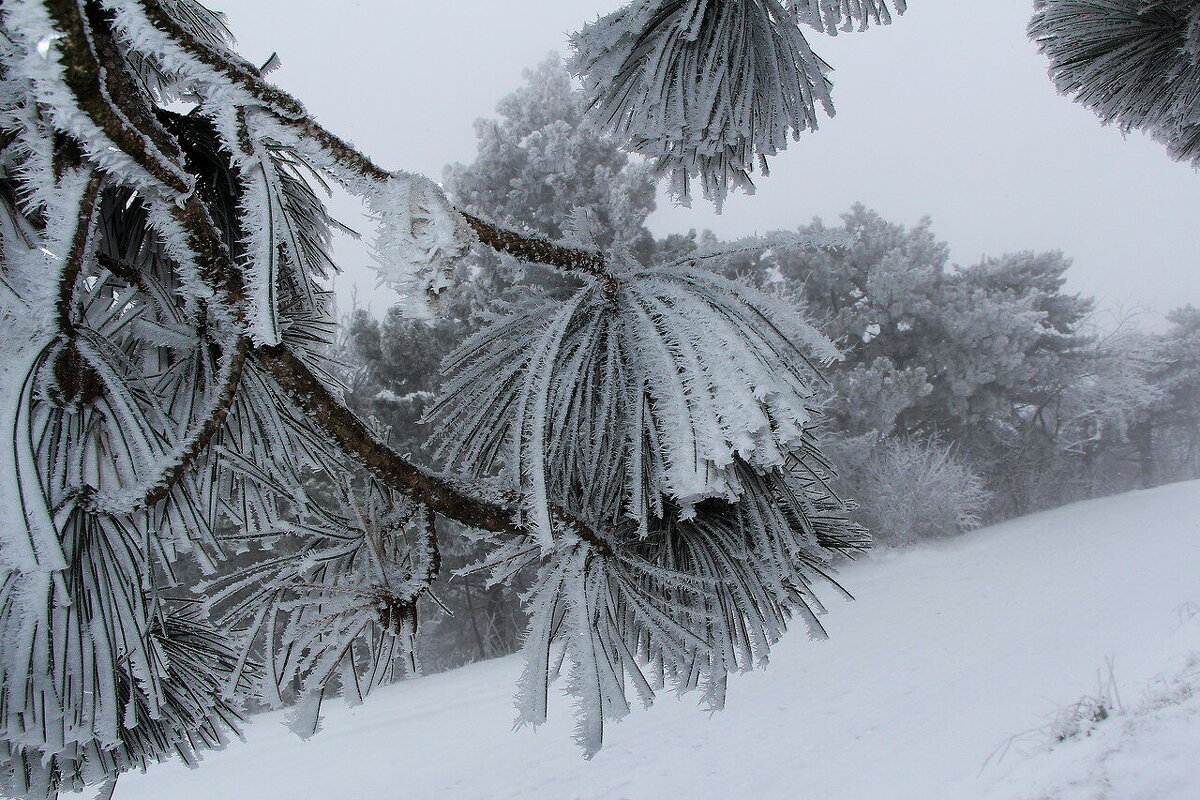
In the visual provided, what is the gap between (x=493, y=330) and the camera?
0.88 metres

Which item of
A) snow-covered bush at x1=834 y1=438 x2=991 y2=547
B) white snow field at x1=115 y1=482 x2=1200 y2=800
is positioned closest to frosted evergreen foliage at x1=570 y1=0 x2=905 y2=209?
white snow field at x1=115 y1=482 x2=1200 y2=800

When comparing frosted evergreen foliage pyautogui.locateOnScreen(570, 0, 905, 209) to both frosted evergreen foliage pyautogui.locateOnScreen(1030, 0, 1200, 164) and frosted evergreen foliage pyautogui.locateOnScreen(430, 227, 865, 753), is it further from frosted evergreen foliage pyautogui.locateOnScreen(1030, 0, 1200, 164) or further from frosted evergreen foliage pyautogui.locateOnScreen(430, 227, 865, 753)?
frosted evergreen foliage pyautogui.locateOnScreen(1030, 0, 1200, 164)

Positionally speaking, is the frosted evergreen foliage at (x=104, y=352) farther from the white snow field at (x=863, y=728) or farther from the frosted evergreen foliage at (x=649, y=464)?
the white snow field at (x=863, y=728)

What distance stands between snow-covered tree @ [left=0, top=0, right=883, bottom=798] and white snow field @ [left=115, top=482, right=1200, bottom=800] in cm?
281

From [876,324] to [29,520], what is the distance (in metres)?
13.1

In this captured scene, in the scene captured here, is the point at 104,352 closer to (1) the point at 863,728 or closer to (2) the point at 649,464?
(2) the point at 649,464

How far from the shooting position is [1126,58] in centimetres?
159

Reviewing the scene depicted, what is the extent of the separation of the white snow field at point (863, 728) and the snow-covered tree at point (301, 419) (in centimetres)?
281

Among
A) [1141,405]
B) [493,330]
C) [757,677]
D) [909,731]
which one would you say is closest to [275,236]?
[493,330]

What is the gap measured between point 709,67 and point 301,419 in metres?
0.76

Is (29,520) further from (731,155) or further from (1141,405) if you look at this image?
(1141,405)

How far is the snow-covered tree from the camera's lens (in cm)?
55

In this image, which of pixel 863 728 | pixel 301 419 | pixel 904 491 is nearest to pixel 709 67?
pixel 301 419

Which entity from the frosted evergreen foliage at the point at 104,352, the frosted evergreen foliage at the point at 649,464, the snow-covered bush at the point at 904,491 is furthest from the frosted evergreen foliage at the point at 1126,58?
the snow-covered bush at the point at 904,491
